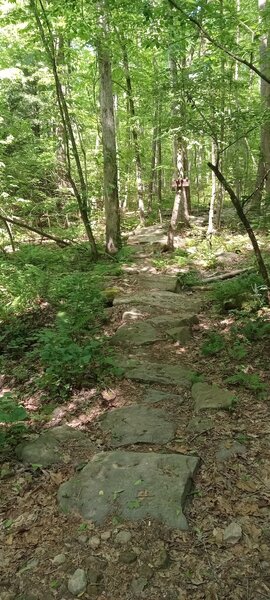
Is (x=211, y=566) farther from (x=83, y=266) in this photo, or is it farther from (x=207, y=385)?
(x=83, y=266)

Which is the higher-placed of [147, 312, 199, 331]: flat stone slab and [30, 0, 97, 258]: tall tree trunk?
[30, 0, 97, 258]: tall tree trunk

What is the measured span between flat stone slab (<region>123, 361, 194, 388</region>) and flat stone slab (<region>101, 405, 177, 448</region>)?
0.62 metres

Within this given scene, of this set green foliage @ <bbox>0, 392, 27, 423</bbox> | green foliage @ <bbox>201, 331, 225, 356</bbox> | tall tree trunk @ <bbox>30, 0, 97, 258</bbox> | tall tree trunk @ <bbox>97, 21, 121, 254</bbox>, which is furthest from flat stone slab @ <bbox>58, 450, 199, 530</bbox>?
tall tree trunk @ <bbox>97, 21, 121, 254</bbox>

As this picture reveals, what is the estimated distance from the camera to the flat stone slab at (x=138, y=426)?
12.2ft

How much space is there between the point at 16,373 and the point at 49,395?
3.04 feet

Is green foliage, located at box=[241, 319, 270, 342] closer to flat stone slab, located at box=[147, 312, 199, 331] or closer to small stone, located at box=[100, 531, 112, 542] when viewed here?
flat stone slab, located at box=[147, 312, 199, 331]

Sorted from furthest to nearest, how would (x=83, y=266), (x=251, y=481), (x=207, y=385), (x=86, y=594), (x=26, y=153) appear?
1. (x=26, y=153)
2. (x=83, y=266)
3. (x=207, y=385)
4. (x=251, y=481)
5. (x=86, y=594)

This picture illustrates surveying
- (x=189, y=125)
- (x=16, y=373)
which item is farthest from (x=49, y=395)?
(x=189, y=125)

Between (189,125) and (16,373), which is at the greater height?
(189,125)

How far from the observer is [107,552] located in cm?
258

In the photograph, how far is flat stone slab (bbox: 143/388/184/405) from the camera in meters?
4.44

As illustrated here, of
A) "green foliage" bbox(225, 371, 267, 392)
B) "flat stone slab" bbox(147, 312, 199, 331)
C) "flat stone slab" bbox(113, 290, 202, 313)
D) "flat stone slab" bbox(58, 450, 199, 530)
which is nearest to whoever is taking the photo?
"flat stone slab" bbox(58, 450, 199, 530)

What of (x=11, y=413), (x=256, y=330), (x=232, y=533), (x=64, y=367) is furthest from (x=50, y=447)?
(x=256, y=330)

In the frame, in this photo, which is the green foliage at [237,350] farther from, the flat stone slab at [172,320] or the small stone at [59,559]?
the small stone at [59,559]
